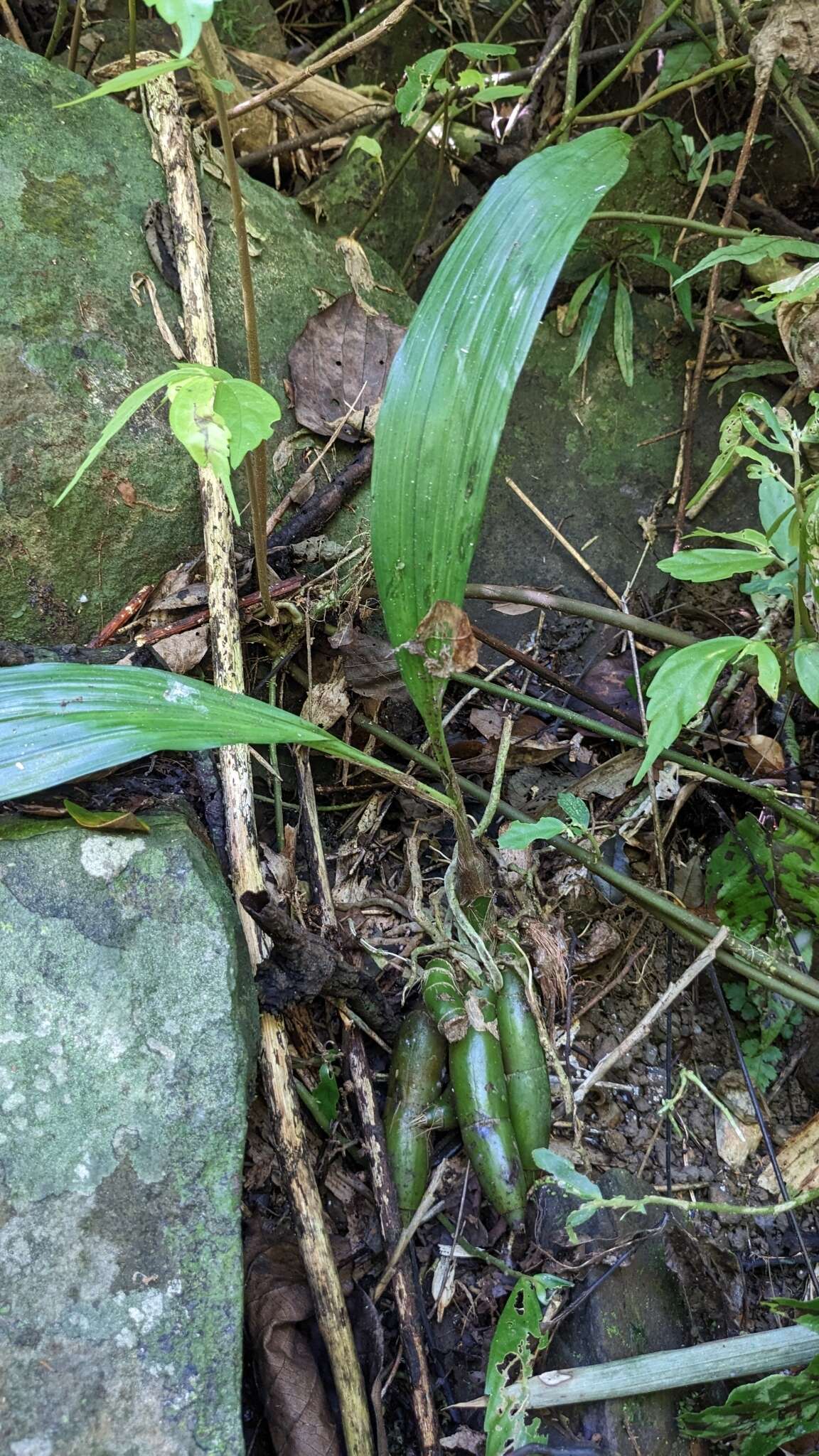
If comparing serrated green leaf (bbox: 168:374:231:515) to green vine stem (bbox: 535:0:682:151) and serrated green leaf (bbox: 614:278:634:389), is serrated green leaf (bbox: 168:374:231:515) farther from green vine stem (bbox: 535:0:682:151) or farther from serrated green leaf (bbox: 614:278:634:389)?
serrated green leaf (bbox: 614:278:634:389)

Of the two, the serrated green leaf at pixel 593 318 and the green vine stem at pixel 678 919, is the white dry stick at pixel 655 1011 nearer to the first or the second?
the green vine stem at pixel 678 919

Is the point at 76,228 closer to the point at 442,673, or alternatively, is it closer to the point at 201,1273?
the point at 442,673

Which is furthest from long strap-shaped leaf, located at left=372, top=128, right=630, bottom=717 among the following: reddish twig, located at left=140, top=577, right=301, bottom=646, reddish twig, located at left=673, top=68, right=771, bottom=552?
reddish twig, located at left=673, top=68, right=771, bottom=552

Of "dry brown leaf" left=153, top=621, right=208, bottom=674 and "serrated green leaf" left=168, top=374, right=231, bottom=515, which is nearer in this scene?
"serrated green leaf" left=168, top=374, right=231, bottom=515

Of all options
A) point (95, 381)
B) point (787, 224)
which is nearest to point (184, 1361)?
point (95, 381)

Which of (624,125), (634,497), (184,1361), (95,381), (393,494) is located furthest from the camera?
(624,125)
